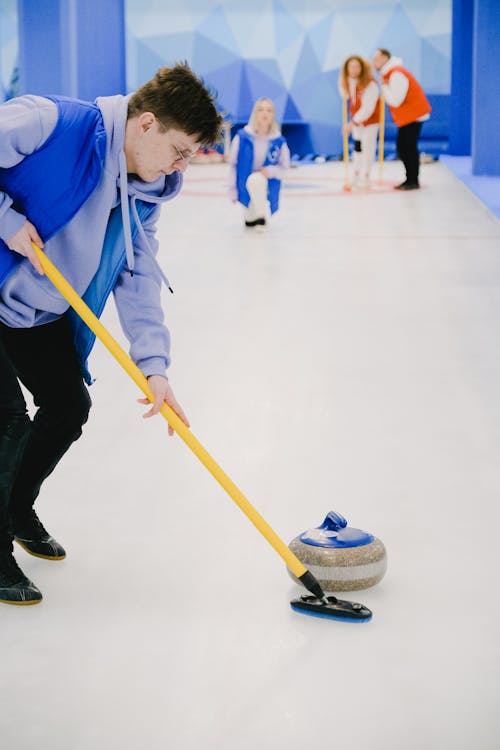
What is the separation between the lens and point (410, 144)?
970 cm

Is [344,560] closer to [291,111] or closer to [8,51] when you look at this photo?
[291,111]

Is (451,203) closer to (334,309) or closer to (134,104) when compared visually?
(334,309)

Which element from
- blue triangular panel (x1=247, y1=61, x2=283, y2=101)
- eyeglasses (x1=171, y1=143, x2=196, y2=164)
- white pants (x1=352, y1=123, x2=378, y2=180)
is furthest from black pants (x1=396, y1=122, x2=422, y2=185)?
eyeglasses (x1=171, y1=143, x2=196, y2=164)

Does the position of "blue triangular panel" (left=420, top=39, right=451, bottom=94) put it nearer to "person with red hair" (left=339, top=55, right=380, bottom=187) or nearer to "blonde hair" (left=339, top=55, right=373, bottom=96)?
"person with red hair" (left=339, top=55, right=380, bottom=187)

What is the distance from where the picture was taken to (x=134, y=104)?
1869mm

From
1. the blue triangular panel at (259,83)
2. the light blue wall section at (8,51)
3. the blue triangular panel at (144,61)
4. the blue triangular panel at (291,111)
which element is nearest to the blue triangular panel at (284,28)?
the blue triangular panel at (259,83)

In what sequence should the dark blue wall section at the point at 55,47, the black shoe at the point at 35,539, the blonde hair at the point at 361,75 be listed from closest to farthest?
the black shoe at the point at 35,539, the dark blue wall section at the point at 55,47, the blonde hair at the point at 361,75

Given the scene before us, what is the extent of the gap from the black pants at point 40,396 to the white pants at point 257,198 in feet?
17.8

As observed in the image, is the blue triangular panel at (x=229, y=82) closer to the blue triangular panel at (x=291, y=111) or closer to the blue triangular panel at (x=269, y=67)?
the blue triangular panel at (x=269, y=67)

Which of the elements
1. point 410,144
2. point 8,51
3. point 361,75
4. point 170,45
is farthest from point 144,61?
point 410,144

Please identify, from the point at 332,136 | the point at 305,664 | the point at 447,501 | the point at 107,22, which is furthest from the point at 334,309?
the point at 332,136

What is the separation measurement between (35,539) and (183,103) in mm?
1013

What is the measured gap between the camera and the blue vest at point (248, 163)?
24.6 ft

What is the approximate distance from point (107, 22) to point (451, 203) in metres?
4.13
